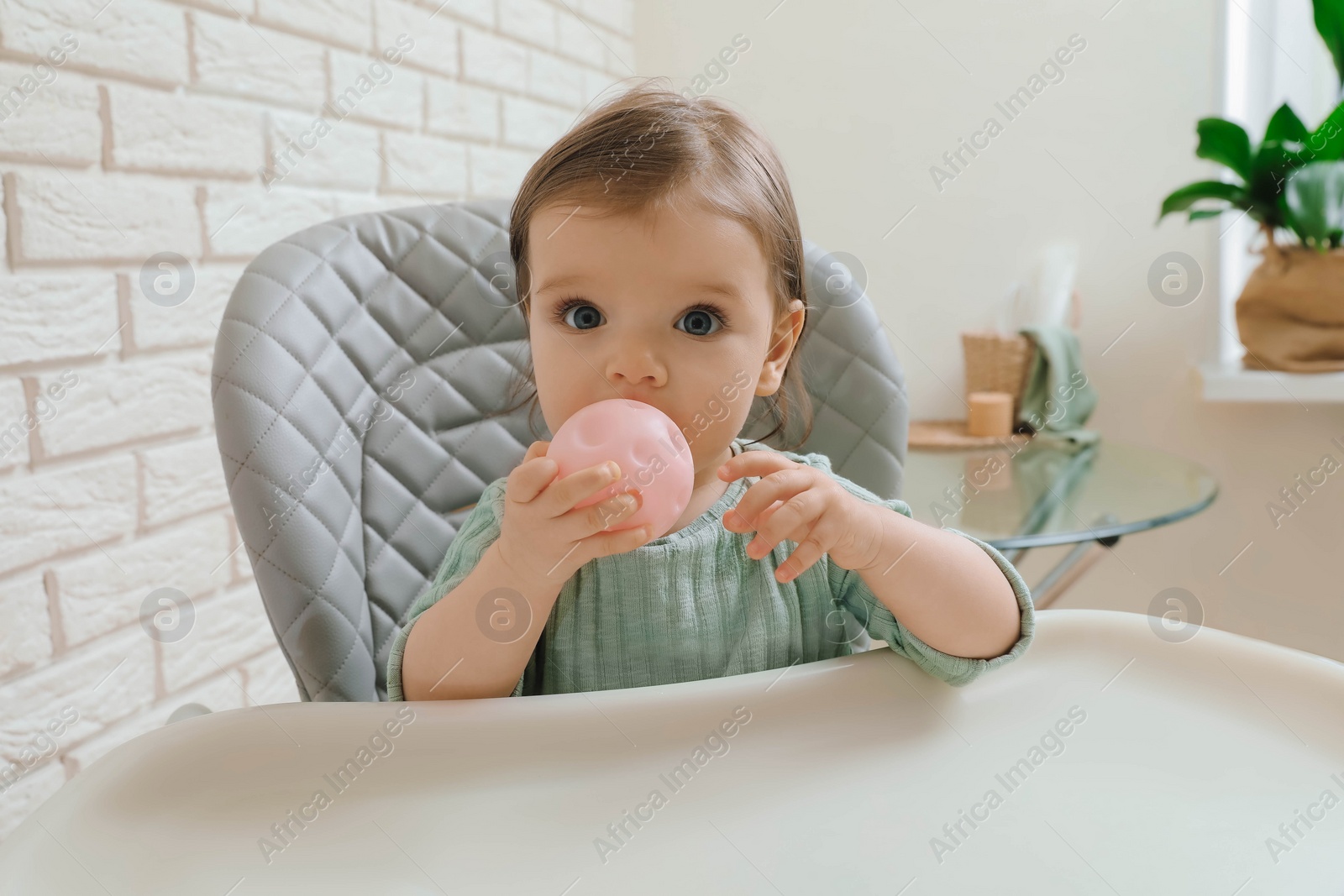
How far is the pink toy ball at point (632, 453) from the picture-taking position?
573 millimetres

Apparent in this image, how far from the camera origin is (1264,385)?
185cm

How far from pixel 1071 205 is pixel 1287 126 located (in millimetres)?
411

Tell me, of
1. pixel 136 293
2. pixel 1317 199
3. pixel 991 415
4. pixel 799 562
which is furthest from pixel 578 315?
pixel 1317 199

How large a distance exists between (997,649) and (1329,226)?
4.60 ft

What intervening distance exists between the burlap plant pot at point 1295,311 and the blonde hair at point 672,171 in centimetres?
131

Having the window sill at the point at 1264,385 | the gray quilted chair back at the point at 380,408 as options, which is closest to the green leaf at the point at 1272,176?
the window sill at the point at 1264,385

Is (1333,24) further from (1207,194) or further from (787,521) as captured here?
(787,521)

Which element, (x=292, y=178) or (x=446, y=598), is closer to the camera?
(x=446, y=598)

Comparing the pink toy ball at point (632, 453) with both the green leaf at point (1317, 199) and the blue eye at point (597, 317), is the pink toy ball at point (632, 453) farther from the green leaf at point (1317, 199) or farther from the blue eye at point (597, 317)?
the green leaf at point (1317, 199)

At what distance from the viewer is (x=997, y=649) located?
70 centimetres

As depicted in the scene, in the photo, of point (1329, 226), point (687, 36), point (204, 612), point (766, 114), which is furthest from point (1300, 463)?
point (204, 612)

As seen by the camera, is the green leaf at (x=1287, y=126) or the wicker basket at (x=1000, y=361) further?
the wicker basket at (x=1000, y=361)

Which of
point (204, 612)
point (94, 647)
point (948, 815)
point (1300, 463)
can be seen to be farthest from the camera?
point (1300, 463)

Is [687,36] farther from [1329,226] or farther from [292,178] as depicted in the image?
[1329,226]
